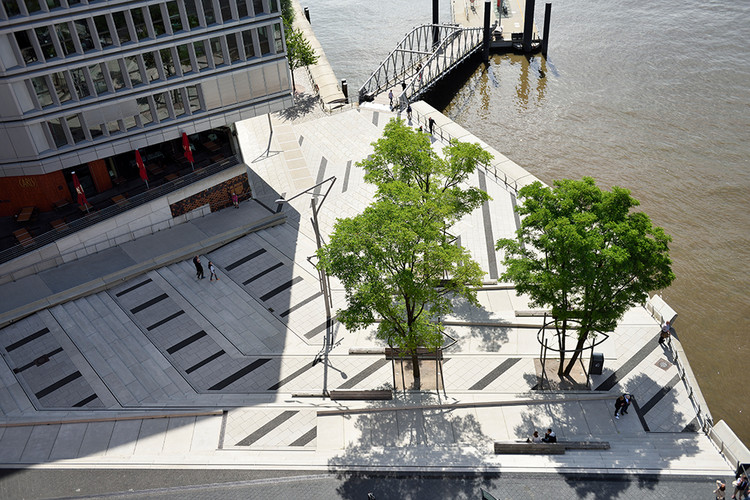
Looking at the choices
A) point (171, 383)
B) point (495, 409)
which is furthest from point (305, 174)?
point (495, 409)

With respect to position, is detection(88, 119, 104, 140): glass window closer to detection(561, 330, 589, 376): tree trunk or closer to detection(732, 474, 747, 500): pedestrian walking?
detection(561, 330, 589, 376): tree trunk

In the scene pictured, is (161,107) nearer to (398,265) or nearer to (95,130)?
(95,130)

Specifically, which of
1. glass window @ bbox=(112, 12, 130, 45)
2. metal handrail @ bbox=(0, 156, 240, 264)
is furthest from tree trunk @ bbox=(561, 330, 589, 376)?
glass window @ bbox=(112, 12, 130, 45)

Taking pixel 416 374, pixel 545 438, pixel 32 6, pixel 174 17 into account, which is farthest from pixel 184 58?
pixel 545 438

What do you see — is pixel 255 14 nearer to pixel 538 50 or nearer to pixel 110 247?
pixel 110 247

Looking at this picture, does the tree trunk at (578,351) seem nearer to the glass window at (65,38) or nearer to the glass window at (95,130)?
the glass window at (95,130)

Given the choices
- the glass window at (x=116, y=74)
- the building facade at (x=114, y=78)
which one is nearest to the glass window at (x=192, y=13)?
the building facade at (x=114, y=78)
